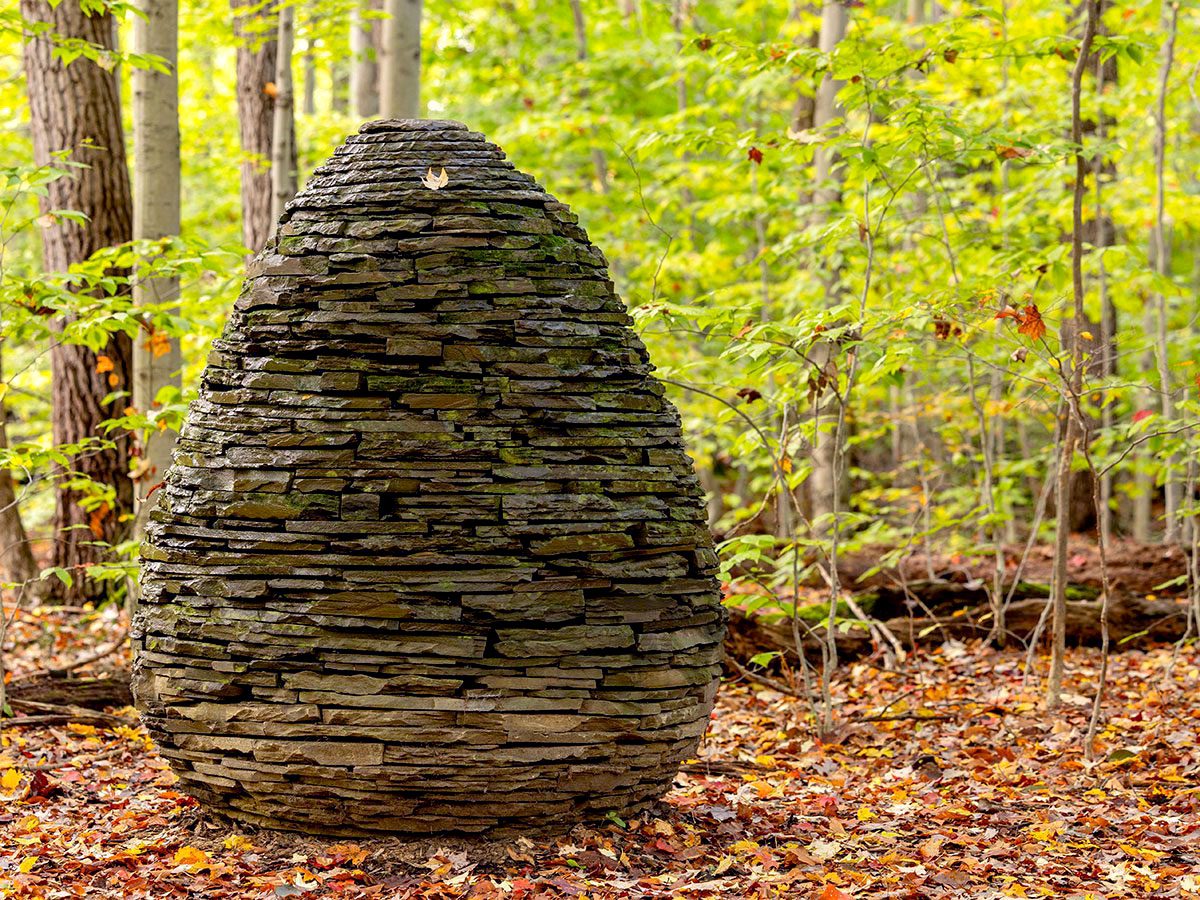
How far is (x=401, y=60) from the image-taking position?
749 cm

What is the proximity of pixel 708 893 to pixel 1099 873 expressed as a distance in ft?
4.94

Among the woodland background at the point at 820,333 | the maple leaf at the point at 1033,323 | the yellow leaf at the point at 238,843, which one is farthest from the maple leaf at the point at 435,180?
the maple leaf at the point at 1033,323

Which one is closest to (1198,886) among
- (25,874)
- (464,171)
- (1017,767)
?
(1017,767)

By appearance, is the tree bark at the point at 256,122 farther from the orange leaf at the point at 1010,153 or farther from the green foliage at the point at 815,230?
the orange leaf at the point at 1010,153

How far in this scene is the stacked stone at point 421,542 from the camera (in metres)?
4.01

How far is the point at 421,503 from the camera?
4.02 m

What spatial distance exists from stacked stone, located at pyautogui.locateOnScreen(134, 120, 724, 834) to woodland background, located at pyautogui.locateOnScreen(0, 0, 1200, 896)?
0.40 metres

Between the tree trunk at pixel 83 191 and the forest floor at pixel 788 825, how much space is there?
2813mm

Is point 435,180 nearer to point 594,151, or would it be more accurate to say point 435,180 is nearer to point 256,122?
point 256,122

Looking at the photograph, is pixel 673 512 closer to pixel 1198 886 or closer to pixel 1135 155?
pixel 1198 886

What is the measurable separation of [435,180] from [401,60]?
3589 millimetres

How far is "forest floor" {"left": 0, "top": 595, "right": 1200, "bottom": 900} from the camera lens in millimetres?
3982

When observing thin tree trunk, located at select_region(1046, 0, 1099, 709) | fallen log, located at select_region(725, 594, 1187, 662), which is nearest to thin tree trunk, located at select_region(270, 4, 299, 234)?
fallen log, located at select_region(725, 594, 1187, 662)

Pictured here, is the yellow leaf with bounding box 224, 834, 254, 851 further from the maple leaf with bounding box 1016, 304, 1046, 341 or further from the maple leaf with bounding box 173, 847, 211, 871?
the maple leaf with bounding box 1016, 304, 1046, 341
